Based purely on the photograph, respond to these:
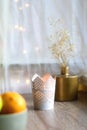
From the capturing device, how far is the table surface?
1132 millimetres

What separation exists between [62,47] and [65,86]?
231mm

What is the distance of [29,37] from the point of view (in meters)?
1.74

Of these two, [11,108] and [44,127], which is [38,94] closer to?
[44,127]

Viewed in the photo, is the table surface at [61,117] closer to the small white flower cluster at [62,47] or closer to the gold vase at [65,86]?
the gold vase at [65,86]

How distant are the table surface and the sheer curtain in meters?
0.20

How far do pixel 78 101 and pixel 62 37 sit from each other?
0.37 m

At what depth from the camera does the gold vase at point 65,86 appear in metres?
1.59

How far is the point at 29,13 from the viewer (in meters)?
1.74

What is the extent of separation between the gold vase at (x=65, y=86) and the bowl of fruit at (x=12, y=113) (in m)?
0.77

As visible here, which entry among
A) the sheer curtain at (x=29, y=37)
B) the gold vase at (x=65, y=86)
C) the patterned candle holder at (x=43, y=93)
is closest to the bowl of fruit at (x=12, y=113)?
the patterned candle holder at (x=43, y=93)

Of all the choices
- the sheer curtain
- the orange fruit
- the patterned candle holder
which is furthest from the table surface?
the orange fruit

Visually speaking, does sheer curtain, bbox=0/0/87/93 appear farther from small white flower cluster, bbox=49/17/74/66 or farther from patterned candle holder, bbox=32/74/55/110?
patterned candle holder, bbox=32/74/55/110

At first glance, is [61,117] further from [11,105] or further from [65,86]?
[11,105]

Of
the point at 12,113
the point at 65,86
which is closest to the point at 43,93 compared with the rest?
the point at 65,86
